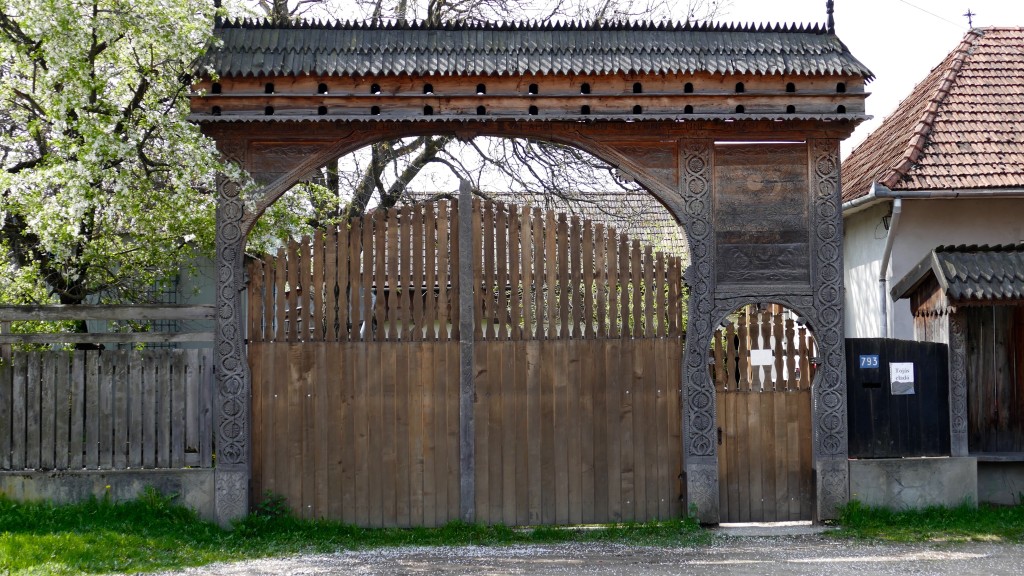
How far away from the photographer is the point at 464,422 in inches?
330

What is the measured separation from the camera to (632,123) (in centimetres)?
838

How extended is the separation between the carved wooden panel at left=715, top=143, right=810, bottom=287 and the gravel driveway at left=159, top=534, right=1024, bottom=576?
2.34 meters

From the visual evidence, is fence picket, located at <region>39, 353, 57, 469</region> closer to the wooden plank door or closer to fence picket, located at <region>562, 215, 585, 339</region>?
fence picket, located at <region>562, 215, 585, 339</region>

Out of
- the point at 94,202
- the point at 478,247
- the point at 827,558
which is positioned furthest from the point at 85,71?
the point at 827,558

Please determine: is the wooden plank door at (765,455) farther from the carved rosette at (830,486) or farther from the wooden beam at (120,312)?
the wooden beam at (120,312)

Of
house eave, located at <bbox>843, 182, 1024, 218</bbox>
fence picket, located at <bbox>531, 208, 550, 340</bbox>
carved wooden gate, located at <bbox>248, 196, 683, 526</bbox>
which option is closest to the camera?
carved wooden gate, located at <bbox>248, 196, 683, 526</bbox>

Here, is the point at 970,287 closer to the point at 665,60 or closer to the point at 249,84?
the point at 665,60

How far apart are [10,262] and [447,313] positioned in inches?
168

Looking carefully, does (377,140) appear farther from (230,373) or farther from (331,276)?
(230,373)

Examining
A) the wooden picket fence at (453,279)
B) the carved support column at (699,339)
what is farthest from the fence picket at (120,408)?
the carved support column at (699,339)

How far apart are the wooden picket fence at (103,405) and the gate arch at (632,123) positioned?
1.09ft

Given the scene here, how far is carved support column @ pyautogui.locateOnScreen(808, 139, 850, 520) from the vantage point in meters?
8.46

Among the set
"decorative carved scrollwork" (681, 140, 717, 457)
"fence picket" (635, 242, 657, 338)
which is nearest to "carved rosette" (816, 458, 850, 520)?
"decorative carved scrollwork" (681, 140, 717, 457)

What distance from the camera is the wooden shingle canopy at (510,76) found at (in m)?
8.08
